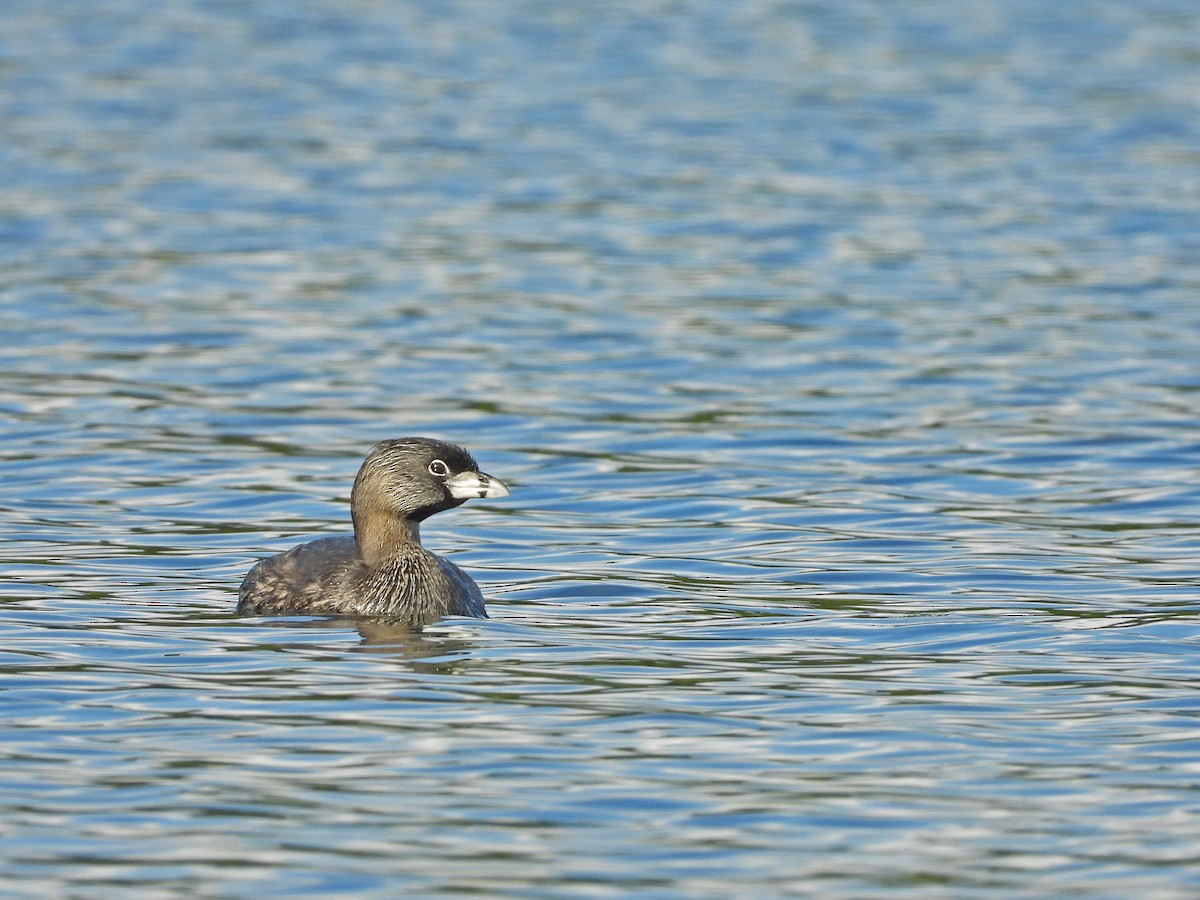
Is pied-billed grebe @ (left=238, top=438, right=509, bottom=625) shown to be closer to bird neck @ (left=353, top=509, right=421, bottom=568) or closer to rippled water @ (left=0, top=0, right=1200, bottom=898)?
bird neck @ (left=353, top=509, right=421, bottom=568)

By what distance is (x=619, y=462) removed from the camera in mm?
17641

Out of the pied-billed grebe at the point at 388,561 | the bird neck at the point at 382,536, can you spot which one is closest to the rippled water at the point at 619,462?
the pied-billed grebe at the point at 388,561

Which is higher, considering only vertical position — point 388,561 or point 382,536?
point 382,536

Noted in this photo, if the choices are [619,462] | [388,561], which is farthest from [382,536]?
[619,462]

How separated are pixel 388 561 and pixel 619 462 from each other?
187 inches

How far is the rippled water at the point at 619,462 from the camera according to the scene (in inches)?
363

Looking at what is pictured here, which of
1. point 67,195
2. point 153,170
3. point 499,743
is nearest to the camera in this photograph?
point 499,743

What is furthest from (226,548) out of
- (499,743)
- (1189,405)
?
(1189,405)

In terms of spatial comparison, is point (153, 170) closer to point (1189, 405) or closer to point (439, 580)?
point (1189, 405)

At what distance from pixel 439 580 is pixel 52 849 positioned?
4.30 meters

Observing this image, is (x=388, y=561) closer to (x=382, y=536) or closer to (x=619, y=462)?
(x=382, y=536)

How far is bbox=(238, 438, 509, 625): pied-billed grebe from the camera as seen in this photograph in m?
12.8

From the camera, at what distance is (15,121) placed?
112 ft

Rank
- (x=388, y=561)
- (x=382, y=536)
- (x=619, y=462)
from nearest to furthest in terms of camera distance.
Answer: (x=388, y=561) < (x=382, y=536) < (x=619, y=462)
